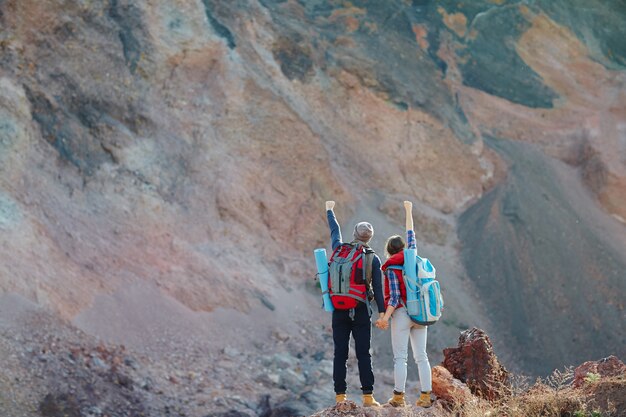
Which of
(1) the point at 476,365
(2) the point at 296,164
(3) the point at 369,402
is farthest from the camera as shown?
(2) the point at 296,164

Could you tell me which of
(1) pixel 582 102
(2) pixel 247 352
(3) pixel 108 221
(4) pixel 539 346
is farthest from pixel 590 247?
(3) pixel 108 221

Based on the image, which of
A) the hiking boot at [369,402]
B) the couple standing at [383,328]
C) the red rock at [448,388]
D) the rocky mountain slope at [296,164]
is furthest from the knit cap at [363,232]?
the rocky mountain slope at [296,164]

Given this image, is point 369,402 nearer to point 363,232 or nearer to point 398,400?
point 398,400

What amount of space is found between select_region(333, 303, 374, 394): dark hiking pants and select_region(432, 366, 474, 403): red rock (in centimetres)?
72

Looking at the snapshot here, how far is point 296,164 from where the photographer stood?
18.0 meters

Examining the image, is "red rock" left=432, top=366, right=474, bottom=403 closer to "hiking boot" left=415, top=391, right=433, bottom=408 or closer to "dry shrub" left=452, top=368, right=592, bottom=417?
"hiking boot" left=415, top=391, right=433, bottom=408

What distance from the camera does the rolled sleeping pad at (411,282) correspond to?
296 inches

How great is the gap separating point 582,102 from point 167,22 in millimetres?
10463

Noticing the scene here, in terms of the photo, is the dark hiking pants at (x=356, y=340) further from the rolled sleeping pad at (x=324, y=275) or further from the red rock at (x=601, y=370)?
the red rock at (x=601, y=370)

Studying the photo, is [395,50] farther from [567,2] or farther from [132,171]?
[132,171]

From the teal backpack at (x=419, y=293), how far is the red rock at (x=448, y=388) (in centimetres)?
70

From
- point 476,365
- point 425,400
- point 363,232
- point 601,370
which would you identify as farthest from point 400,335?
point 601,370

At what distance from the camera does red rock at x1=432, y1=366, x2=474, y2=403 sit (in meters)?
7.76

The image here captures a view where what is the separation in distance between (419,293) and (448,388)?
1009 millimetres
